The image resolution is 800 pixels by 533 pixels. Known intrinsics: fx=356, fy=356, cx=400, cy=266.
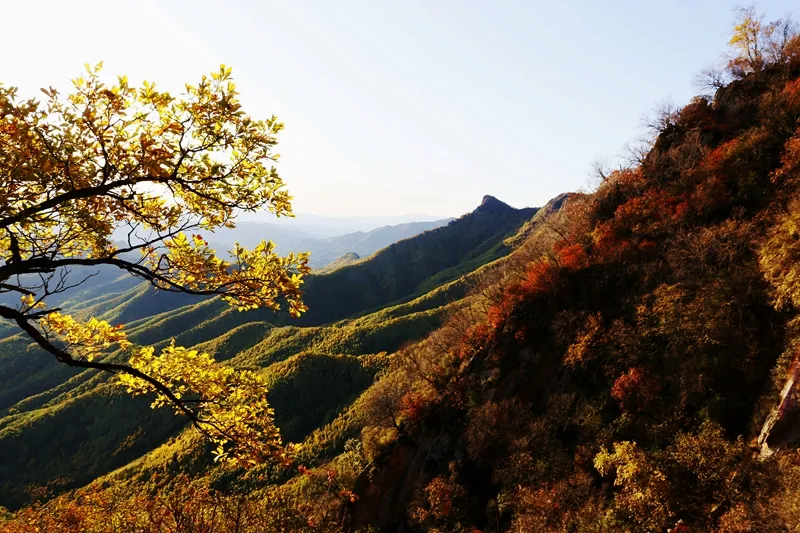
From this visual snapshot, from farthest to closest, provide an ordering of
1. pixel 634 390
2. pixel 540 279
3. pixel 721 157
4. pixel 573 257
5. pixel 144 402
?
pixel 144 402 < pixel 540 279 < pixel 573 257 < pixel 721 157 < pixel 634 390

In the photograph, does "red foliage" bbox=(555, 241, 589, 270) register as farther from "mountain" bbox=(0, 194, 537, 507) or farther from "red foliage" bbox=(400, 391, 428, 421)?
"mountain" bbox=(0, 194, 537, 507)

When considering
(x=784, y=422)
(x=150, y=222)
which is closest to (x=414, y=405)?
(x=784, y=422)

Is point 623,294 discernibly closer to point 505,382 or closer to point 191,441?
point 505,382

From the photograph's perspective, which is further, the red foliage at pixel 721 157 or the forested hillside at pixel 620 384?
the red foliage at pixel 721 157

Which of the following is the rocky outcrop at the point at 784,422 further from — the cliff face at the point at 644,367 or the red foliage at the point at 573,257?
the red foliage at the point at 573,257

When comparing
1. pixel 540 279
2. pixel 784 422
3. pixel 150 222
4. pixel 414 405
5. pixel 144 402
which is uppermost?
pixel 150 222

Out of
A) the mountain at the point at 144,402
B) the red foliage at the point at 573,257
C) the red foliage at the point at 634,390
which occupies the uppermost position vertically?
the red foliage at the point at 573,257

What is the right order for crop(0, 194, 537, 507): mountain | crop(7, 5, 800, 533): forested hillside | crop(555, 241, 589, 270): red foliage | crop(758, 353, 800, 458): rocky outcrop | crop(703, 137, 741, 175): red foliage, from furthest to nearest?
1. crop(0, 194, 537, 507): mountain
2. crop(555, 241, 589, 270): red foliage
3. crop(703, 137, 741, 175): red foliage
4. crop(7, 5, 800, 533): forested hillside
5. crop(758, 353, 800, 458): rocky outcrop

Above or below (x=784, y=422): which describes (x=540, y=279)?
above

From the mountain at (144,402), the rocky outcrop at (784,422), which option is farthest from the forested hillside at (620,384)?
the mountain at (144,402)

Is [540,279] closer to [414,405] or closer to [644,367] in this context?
[644,367]

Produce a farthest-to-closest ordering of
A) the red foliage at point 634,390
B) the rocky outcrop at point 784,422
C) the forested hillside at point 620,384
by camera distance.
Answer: the red foliage at point 634,390, the forested hillside at point 620,384, the rocky outcrop at point 784,422

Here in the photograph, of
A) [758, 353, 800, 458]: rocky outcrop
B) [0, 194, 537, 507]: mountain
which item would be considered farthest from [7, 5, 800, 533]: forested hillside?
[0, 194, 537, 507]: mountain

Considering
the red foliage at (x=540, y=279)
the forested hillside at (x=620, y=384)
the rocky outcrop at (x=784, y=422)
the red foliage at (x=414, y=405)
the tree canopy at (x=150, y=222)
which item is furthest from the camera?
the red foliage at (x=414, y=405)
